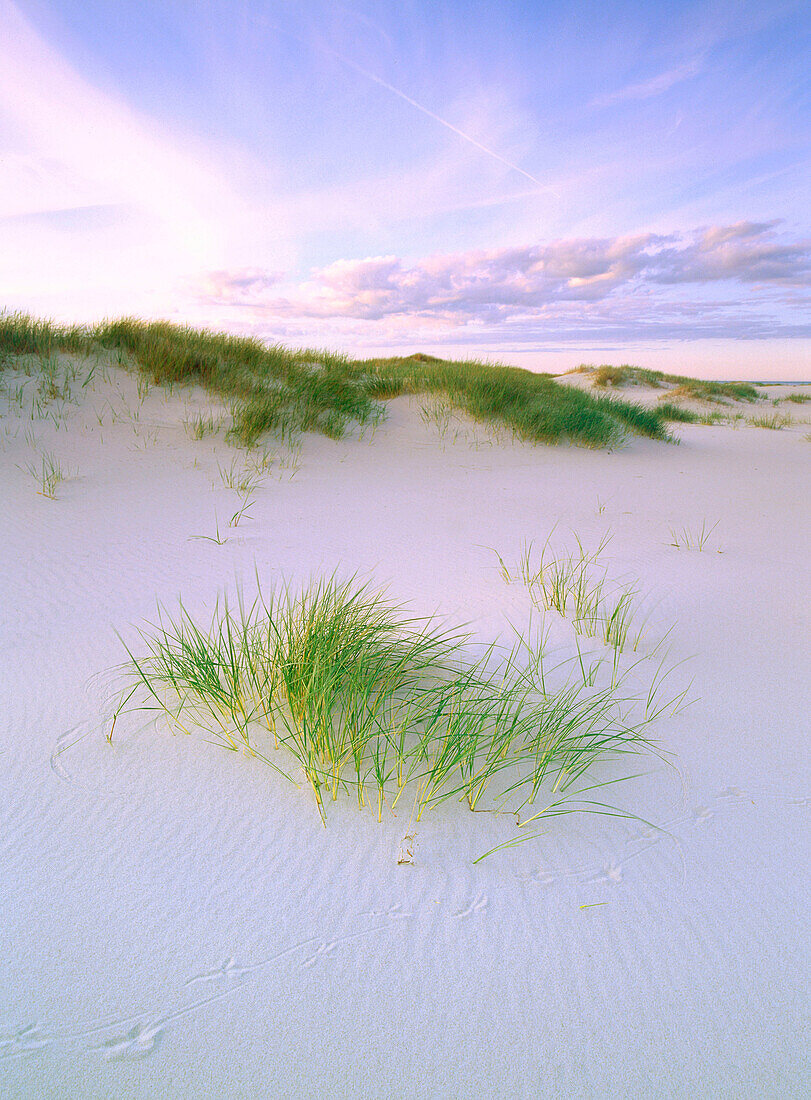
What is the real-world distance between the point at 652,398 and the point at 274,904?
59.1ft

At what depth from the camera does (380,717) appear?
1694 millimetres

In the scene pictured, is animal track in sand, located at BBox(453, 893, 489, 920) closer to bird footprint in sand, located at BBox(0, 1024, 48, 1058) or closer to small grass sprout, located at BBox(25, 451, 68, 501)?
bird footprint in sand, located at BBox(0, 1024, 48, 1058)

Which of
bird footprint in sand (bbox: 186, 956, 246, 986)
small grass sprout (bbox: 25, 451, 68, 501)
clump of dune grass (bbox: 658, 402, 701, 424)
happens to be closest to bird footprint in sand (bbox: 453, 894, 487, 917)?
bird footprint in sand (bbox: 186, 956, 246, 986)

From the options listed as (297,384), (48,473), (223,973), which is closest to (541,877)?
(223,973)

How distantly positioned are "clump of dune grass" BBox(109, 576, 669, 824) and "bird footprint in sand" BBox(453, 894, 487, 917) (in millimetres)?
225

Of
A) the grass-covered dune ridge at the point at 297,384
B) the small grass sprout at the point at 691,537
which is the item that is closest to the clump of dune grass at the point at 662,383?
the grass-covered dune ridge at the point at 297,384

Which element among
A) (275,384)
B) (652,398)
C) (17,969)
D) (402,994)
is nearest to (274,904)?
(402,994)

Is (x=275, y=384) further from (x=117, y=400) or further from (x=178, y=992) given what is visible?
(x=178, y=992)

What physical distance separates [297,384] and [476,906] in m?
6.66

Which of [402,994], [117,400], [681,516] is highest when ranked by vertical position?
[117,400]

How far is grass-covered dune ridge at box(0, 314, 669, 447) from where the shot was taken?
6441 millimetres

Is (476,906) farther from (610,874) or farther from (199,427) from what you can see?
(199,427)

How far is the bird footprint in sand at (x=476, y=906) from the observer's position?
1.22 m

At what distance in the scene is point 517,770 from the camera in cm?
Result: 160
